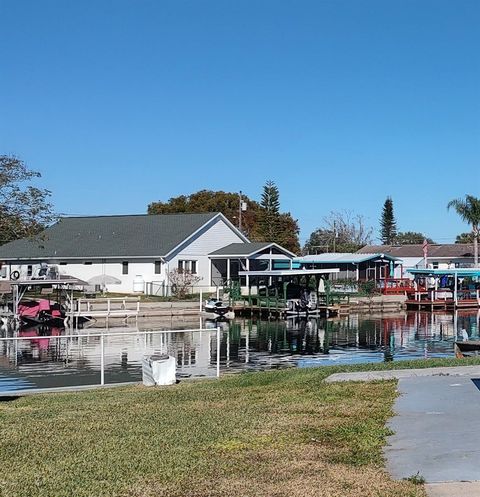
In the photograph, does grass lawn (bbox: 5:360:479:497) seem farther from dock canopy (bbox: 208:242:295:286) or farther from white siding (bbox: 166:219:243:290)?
dock canopy (bbox: 208:242:295:286)

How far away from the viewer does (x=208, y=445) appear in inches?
344

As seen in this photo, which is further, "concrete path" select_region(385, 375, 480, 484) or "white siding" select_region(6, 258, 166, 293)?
"white siding" select_region(6, 258, 166, 293)

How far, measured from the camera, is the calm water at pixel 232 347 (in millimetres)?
23016

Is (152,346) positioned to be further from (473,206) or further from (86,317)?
(473,206)

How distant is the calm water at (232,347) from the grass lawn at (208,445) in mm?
6274

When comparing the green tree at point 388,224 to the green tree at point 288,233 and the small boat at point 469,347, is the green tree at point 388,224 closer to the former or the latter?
the green tree at point 288,233

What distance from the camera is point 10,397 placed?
1591 cm

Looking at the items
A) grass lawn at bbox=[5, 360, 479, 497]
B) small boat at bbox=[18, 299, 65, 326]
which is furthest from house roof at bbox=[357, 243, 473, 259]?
grass lawn at bbox=[5, 360, 479, 497]

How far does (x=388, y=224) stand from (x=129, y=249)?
299 ft

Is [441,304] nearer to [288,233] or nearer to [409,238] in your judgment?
[288,233]

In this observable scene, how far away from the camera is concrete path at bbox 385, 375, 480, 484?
7.36 meters

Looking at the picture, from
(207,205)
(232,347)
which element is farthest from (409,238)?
(232,347)

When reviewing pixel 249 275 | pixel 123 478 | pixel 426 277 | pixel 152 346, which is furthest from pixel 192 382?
pixel 426 277

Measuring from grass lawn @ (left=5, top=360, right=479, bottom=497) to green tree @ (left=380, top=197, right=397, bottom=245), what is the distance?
136 metres
